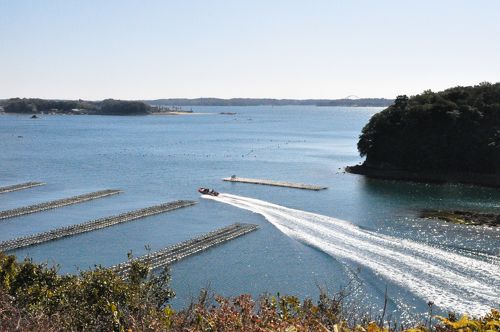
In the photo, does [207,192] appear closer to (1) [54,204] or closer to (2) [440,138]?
(1) [54,204]

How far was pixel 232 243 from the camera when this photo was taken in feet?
124

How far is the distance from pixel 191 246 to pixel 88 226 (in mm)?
9664

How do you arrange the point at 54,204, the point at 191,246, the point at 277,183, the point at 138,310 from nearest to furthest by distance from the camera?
the point at 138,310, the point at 191,246, the point at 54,204, the point at 277,183

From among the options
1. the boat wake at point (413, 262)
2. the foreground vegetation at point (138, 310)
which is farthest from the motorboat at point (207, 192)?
the foreground vegetation at point (138, 310)

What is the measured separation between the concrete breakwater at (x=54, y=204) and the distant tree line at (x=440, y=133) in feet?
113

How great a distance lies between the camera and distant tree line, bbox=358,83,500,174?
65.2 meters

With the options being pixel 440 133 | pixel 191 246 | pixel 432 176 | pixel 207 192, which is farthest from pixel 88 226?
pixel 440 133

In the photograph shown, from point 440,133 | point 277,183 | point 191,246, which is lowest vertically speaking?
point 277,183

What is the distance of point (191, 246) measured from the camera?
36656 millimetres

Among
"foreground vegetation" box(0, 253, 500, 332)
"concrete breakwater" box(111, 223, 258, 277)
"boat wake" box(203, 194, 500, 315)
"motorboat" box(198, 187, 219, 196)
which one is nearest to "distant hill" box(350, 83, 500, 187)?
"motorboat" box(198, 187, 219, 196)

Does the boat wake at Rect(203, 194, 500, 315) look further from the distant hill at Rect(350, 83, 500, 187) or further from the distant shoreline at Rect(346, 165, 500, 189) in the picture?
the distant hill at Rect(350, 83, 500, 187)

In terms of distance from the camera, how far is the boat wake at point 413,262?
28.0 meters

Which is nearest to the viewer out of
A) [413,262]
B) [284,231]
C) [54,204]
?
[413,262]

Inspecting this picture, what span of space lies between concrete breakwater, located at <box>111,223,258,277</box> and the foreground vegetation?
11487 millimetres
